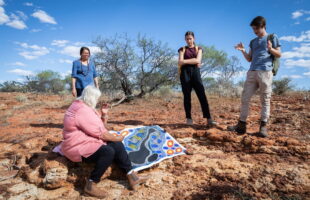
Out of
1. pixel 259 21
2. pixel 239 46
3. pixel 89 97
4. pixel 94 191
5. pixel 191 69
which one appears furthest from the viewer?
pixel 191 69

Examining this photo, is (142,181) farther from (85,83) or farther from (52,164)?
(85,83)

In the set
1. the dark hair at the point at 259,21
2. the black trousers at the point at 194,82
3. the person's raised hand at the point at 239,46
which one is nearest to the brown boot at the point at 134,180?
the black trousers at the point at 194,82

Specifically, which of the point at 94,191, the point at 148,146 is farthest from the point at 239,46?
the point at 94,191

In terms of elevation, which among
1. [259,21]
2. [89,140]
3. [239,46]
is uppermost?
[259,21]

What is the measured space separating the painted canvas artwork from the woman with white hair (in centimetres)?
41

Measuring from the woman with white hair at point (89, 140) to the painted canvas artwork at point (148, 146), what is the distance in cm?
41

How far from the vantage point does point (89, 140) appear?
8.63ft

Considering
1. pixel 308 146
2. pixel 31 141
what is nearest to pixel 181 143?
pixel 308 146

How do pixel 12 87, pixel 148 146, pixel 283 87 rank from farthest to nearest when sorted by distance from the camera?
pixel 12 87
pixel 283 87
pixel 148 146

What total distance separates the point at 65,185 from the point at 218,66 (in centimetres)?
1675

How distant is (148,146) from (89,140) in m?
1.07

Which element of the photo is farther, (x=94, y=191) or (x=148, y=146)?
(x=148, y=146)

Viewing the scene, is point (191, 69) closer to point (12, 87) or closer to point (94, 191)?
point (94, 191)

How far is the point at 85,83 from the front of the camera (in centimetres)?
454
